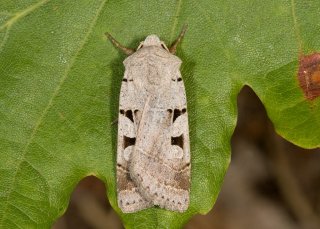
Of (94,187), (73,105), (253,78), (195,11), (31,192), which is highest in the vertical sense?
(195,11)

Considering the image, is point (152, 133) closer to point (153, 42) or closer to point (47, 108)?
point (153, 42)

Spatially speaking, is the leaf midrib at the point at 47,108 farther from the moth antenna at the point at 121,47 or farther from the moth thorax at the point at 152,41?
the moth thorax at the point at 152,41

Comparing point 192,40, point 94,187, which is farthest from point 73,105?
point 94,187

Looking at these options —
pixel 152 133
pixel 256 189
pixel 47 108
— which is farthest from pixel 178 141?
pixel 256 189


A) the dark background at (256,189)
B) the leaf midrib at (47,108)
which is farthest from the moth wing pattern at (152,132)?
the dark background at (256,189)

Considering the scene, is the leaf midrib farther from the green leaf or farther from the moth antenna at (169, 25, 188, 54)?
the moth antenna at (169, 25, 188, 54)

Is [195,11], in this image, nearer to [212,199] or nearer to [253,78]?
[253,78]
